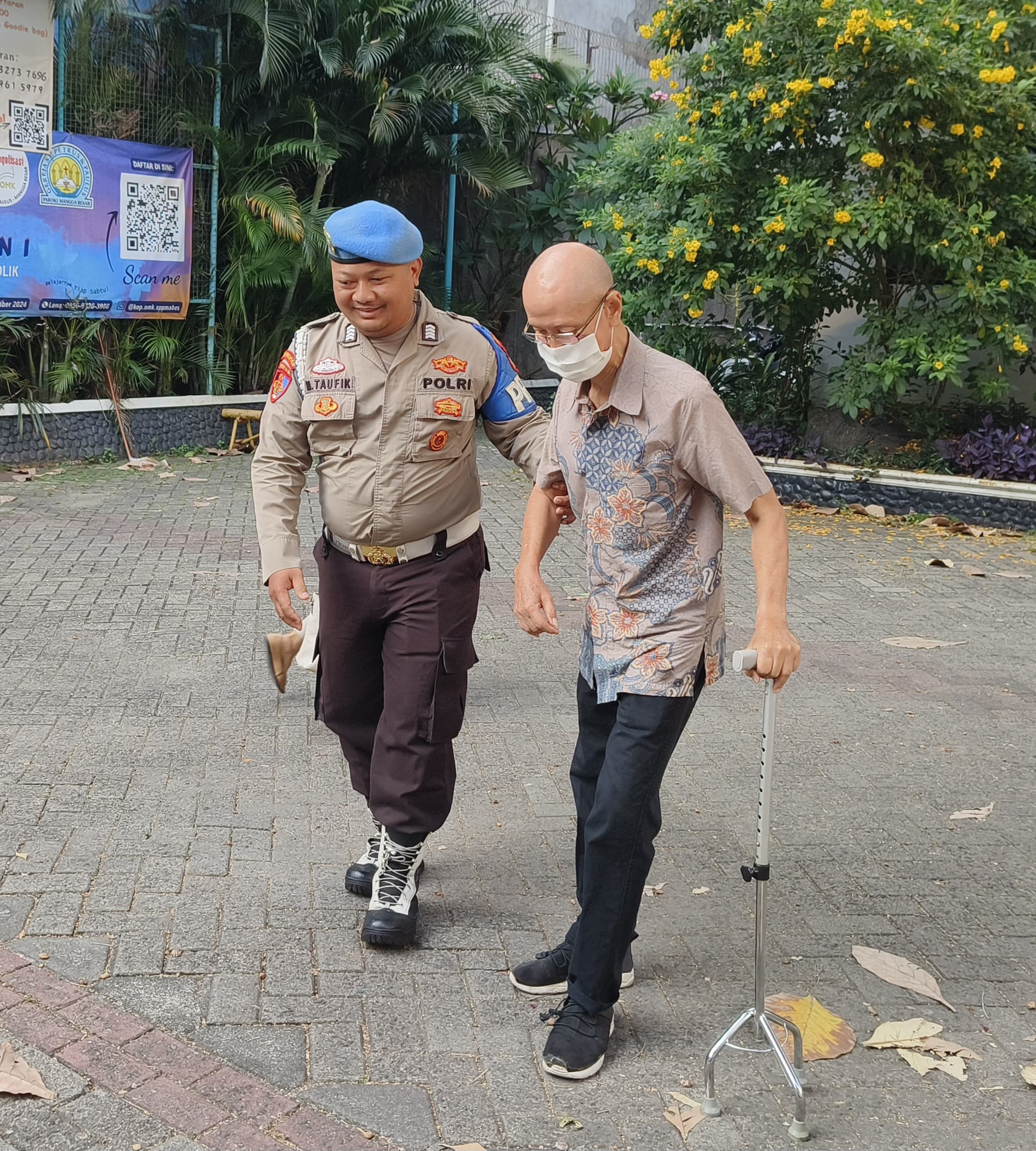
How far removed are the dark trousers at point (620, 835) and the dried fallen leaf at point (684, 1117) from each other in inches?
11.2

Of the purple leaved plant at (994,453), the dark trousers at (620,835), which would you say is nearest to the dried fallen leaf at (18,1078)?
the dark trousers at (620,835)

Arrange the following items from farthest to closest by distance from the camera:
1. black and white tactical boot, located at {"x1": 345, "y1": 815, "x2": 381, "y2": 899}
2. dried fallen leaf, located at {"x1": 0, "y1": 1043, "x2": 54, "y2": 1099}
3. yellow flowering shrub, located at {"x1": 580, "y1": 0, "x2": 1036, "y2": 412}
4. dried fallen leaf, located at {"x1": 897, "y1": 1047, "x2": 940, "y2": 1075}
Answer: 1. yellow flowering shrub, located at {"x1": 580, "y1": 0, "x2": 1036, "y2": 412}
2. black and white tactical boot, located at {"x1": 345, "y1": 815, "x2": 381, "y2": 899}
3. dried fallen leaf, located at {"x1": 897, "y1": 1047, "x2": 940, "y2": 1075}
4. dried fallen leaf, located at {"x1": 0, "y1": 1043, "x2": 54, "y2": 1099}

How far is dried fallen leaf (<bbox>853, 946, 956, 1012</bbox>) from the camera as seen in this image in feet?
12.1

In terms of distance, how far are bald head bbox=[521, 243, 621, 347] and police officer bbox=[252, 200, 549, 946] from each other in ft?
2.22

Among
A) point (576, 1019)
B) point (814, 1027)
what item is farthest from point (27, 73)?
point (814, 1027)

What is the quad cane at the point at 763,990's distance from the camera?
9.84ft

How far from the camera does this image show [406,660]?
3818 mm

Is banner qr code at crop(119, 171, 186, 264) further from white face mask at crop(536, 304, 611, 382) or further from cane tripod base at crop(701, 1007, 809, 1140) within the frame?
cane tripod base at crop(701, 1007, 809, 1140)

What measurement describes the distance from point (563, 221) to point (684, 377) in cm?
1228

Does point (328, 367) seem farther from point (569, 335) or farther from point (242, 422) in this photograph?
point (242, 422)

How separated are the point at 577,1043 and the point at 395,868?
0.88 m

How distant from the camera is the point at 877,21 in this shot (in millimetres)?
9469

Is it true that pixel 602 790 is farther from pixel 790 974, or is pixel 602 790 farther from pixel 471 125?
pixel 471 125

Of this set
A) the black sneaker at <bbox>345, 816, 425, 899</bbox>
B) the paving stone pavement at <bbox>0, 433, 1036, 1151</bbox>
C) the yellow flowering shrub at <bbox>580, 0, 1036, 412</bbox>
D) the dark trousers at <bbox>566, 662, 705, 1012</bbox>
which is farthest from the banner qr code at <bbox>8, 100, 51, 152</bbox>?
the dark trousers at <bbox>566, 662, 705, 1012</bbox>
